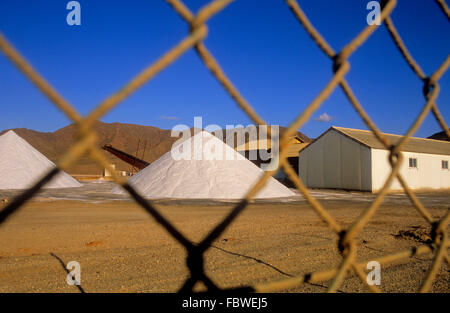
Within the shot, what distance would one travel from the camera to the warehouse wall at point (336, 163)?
2052 centimetres

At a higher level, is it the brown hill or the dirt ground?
the brown hill

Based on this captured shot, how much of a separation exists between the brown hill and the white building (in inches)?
1588

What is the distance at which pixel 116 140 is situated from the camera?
3157 inches

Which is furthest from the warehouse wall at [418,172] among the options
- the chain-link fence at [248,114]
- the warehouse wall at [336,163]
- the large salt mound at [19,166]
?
the chain-link fence at [248,114]

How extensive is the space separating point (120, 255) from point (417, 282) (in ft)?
10.4

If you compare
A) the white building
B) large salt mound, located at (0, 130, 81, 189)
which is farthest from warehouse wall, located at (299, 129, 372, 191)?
large salt mound, located at (0, 130, 81, 189)

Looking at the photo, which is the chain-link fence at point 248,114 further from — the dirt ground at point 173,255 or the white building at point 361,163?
the white building at point 361,163

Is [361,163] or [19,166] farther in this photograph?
[361,163]

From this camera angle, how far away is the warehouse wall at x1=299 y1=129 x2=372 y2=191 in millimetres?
20516

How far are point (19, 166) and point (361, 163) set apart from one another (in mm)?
19993

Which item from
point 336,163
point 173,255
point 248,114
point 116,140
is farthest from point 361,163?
point 116,140

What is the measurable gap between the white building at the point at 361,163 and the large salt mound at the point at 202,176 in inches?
277

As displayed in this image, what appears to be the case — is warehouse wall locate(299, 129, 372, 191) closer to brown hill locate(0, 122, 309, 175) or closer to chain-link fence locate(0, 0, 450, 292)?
chain-link fence locate(0, 0, 450, 292)

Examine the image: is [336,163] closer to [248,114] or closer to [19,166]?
[19,166]
